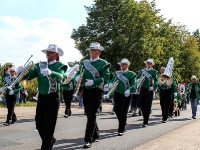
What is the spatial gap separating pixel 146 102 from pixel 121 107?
244 cm

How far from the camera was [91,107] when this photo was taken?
24.3 ft

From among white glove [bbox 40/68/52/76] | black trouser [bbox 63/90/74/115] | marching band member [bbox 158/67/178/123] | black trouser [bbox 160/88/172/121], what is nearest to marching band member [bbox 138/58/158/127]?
marching band member [bbox 158/67/178/123]

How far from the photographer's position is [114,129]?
10328mm

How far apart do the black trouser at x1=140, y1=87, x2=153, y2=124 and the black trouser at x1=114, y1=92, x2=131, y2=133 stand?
2.31 meters

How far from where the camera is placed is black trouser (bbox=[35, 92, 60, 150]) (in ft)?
20.0

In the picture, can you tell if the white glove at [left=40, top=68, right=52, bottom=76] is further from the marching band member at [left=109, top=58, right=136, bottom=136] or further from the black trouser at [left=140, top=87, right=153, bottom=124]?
the black trouser at [left=140, top=87, right=153, bottom=124]

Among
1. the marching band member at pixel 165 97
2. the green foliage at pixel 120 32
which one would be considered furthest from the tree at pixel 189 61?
the marching band member at pixel 165 97

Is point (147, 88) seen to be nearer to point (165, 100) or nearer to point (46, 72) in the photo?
point (165, 100)

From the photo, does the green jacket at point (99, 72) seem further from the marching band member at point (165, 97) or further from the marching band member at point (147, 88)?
the marching band member at point (165, 97)

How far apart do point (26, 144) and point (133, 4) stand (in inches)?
1189

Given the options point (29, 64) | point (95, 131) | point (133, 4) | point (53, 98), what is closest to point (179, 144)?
point (95, 131)

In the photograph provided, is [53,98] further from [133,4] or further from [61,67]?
[133,4]

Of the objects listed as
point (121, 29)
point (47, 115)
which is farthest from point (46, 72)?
point (121, 29)

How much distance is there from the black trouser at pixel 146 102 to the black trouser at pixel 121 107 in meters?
2.31
